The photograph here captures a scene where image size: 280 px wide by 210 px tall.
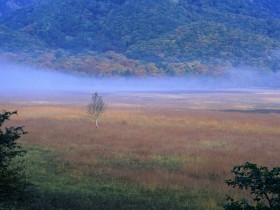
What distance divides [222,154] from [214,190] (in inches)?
356

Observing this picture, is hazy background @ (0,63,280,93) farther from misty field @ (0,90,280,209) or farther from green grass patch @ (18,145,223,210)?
green grass patch @ (18,145,223,210)

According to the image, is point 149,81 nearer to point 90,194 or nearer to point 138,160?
point 138,160

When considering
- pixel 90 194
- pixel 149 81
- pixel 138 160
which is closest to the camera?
pixel 90 194

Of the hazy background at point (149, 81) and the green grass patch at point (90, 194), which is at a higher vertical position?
the hazy background at point (149, 81)

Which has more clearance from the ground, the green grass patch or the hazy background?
the hazy background

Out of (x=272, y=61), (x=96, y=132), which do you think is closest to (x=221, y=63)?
(x=272, y=61)

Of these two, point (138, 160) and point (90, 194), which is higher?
point (138, 160)

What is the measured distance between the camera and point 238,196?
16312 mm

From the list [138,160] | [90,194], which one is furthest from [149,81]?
[90,194]

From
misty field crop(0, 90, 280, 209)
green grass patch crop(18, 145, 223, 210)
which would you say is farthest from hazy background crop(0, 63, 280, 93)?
green grass patch crop(18, 145, 223, 210)

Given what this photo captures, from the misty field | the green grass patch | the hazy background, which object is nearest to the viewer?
the green grass patch

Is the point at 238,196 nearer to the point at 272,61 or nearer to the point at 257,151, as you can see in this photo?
the point at 257,151

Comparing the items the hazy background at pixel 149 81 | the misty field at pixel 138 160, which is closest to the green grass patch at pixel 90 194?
the misty field at pixel 138 160

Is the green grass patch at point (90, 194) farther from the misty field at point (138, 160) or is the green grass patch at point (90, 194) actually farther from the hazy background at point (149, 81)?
the hazy background at point (149, 81)
